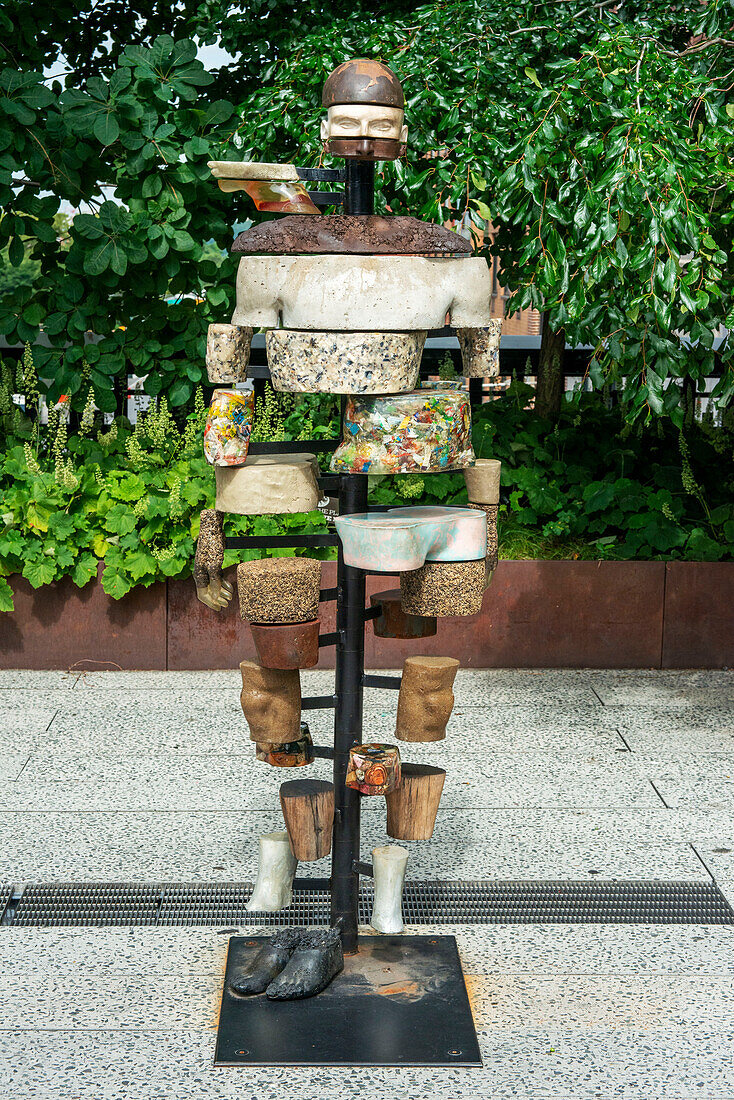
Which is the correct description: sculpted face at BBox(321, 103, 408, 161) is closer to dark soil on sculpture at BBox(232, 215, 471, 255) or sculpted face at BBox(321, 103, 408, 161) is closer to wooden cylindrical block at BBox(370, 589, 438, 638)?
dark soil on sculpture at BBox(232, 215, 471, 255)

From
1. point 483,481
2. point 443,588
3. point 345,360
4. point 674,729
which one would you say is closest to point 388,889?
point 443,588

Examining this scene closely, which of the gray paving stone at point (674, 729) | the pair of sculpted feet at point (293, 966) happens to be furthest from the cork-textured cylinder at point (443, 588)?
the gray paving stone at point (674, 729)

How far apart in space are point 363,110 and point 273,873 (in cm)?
223

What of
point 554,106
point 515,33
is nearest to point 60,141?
point 515,33

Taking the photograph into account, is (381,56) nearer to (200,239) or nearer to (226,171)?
(200,239)

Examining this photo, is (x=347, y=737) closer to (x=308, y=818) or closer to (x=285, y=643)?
(x=308, y=818)

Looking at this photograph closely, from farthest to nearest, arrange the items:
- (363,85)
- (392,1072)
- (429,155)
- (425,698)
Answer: (429,155), (425,698), (363,85), (392,1072)

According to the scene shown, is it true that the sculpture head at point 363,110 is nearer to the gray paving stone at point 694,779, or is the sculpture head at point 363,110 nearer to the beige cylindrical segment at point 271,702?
the beige cylindrical segment at point 271,702

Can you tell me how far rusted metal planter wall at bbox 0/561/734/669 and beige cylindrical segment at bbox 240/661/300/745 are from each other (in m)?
2.82

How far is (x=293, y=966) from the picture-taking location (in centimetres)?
338

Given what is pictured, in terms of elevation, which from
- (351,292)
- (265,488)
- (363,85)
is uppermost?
(363,85)

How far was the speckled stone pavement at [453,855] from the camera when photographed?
123 inches

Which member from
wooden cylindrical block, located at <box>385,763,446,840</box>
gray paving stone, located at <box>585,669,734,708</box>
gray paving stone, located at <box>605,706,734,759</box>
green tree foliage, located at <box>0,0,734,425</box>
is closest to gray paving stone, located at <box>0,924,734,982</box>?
wooden cylindrical block, located at <box>385,763,446,840</box>

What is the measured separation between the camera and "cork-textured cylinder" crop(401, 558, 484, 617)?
3.39 meters
